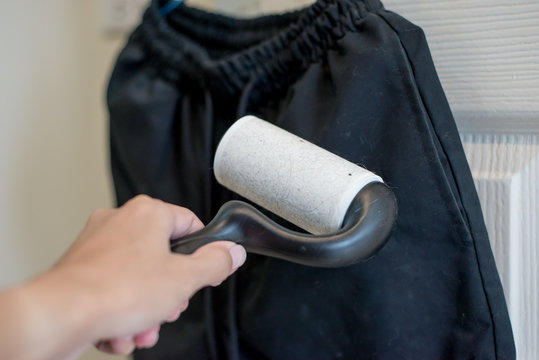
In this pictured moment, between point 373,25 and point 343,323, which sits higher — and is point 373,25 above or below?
above

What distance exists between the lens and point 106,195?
675 mm

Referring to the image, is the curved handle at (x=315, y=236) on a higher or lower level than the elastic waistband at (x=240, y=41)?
lower

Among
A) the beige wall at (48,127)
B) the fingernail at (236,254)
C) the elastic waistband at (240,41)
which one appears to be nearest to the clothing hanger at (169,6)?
the elastic waistband at (240,41)

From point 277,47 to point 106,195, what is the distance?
357 mm

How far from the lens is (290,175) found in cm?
33

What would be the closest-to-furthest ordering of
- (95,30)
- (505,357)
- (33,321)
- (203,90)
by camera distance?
1. (33,321)
2. (505,357)
3. (203,90)
4. (95,30)

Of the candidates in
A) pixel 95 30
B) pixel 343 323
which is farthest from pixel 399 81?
pixel 95 30

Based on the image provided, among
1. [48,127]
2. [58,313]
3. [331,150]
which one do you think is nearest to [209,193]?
[331,150]

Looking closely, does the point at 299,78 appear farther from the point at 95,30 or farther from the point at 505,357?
the point at 95,30

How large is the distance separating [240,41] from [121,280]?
295mm

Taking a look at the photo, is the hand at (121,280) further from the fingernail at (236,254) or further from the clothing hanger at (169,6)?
the clothing hanger at (169,6)

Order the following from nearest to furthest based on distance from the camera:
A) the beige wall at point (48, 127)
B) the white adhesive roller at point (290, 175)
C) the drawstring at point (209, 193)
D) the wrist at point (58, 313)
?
the wrist at point (58, 313)
the white adhesive roller at point (290, 175)
the drawstring at point (209, 193)
the beige wall at point (48, 127)

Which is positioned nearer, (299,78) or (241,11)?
(299,78)

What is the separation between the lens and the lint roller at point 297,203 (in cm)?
29
